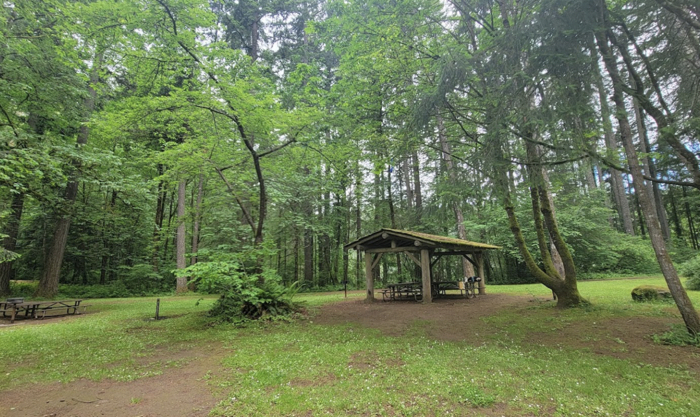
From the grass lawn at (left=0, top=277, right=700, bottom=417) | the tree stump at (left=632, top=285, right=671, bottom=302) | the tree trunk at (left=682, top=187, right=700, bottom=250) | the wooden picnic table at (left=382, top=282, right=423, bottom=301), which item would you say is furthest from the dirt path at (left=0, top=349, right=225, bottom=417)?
the tree trunk at (left=682, top=187, right=700, bottom=250)

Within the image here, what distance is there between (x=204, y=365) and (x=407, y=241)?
25.9 feet

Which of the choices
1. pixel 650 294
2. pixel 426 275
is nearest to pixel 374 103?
pixel 426 275

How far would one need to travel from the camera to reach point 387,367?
15.1ft

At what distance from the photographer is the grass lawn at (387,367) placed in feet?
11.1

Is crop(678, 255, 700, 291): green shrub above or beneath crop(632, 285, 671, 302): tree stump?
above

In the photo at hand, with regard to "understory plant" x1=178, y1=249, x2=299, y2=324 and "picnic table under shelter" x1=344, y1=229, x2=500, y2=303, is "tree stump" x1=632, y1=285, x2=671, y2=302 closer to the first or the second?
"picnic table under shelter" x1=344, y1=229, x2=500, y2=303

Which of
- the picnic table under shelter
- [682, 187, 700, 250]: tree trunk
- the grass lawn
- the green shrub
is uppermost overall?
[682, 187, 700, 250]: tree trunk

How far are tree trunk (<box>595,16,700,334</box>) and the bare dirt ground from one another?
709 mm

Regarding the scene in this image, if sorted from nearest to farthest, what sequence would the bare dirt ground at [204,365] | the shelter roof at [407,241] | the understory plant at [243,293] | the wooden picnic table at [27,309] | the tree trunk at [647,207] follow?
the bare dirt ground at [204,365] < the tree trunk at [647,207] < the understory plant at [243,293] < the wooden picnic table at [27,309] < the shelter roof at [407,241]

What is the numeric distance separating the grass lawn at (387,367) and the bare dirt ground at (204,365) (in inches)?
4.8

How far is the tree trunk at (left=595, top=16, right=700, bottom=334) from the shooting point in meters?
5.12

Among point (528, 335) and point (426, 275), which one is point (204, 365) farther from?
point (426, 275)

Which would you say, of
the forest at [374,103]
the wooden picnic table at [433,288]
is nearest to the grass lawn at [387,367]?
the forest at [374,103]

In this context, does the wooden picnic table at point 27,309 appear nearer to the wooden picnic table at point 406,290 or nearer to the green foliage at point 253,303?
the green foliage at point 253,303
